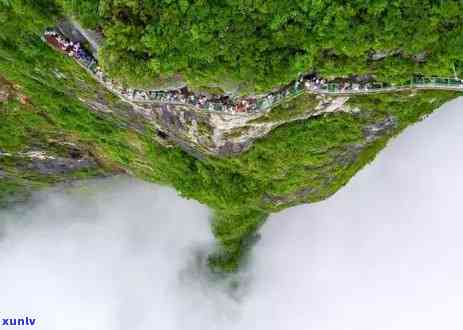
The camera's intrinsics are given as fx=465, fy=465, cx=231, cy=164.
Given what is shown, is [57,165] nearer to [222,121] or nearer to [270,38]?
[222,121]

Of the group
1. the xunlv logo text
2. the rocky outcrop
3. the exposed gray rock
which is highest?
the exposed gray rock

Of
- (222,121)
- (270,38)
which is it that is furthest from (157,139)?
(270,38)

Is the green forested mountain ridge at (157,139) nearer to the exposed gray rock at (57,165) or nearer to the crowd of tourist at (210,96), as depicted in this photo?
the exposed gray rock at (57,165)

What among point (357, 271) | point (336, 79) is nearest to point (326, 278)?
point (357, 271)

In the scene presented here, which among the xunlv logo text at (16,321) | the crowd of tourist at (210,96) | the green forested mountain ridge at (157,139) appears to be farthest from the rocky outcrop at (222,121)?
the xunlv logo text at (16,321)

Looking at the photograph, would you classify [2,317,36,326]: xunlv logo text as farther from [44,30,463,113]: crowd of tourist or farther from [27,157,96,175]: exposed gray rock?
[44,30,463,113]: crowd of tourist

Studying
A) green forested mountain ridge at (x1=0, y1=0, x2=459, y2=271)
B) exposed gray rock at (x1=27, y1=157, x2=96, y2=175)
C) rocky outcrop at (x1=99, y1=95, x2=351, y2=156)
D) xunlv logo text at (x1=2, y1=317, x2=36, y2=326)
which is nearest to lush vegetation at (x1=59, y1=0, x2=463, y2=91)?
green forested mountain ridge at (x1=0, y1=0, x2=459, y2=271)
